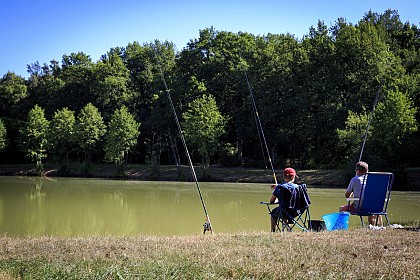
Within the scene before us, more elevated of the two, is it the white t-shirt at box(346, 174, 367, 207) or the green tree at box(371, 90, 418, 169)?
the green tree at box(371, 90, 418, 169)

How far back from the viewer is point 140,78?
54531 millimetres

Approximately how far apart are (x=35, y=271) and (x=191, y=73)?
46.4 m

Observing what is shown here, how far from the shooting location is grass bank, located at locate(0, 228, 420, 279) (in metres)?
4.27

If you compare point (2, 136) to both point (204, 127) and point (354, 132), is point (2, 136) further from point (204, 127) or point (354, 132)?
point (354, 132)

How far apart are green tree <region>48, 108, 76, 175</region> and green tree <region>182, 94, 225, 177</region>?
13.3m

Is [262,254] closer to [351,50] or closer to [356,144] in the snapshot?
[356,144]

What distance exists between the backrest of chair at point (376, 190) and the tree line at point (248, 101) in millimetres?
23307

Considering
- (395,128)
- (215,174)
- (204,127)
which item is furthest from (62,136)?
(395,128)

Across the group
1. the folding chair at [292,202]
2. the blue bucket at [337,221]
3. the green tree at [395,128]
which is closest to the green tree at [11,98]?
the green tree at [395,128]

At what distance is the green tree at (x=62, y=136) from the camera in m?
48.1

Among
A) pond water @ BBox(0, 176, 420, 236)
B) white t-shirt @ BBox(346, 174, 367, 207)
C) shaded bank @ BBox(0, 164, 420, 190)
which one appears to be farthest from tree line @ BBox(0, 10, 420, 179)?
white t-shirt @ BBox(346, 174, 367, 207)

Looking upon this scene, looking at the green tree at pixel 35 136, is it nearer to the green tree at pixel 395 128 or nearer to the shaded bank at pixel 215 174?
the shaded bank at pixel 215 174

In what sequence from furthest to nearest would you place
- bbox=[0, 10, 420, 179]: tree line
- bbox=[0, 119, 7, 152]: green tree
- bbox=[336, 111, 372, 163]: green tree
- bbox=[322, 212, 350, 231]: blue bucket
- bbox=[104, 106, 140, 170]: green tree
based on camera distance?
bbox=[0, 119, 7, 152]: green tree, bbox=[104, 106, 140, 170]: green tree, bbox=[0, 10, 420, 179]: tree line, bbox=[336, 111, 372, 163]: green tree, bbox=[322, 212, 350, 231]: blue bucket

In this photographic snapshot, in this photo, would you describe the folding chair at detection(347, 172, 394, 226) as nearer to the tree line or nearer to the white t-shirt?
the white t-shirt
